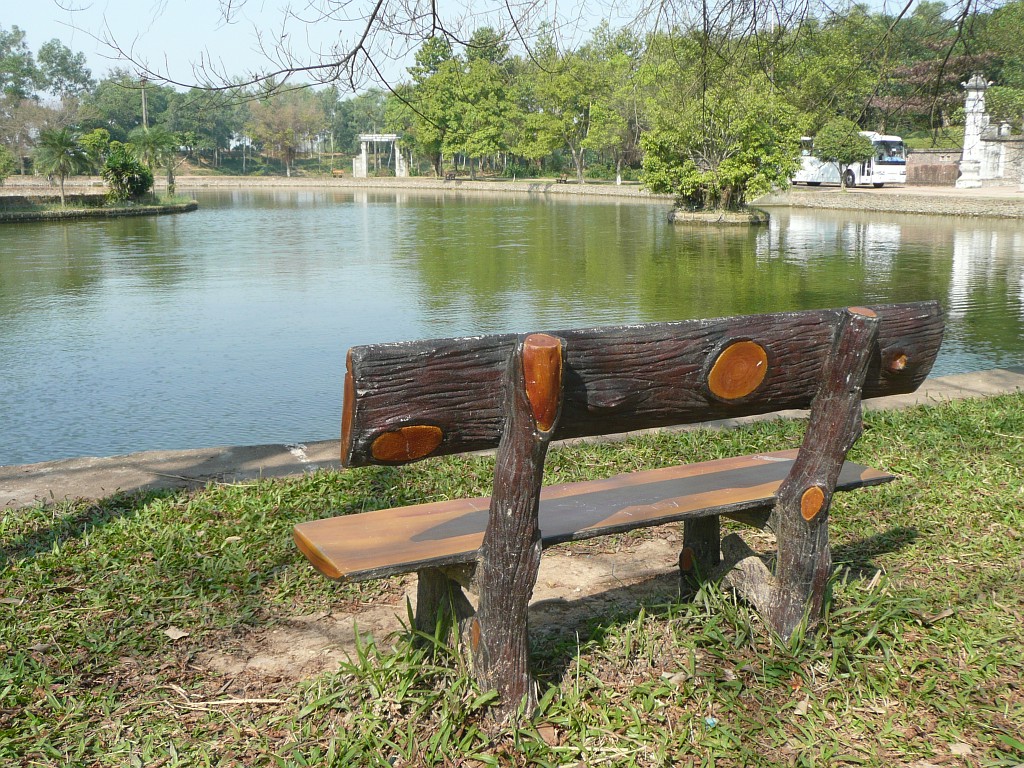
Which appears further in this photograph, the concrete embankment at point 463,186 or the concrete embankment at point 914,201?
the concrete embankment at point 463,186

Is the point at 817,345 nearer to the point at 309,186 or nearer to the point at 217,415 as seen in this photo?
the point at 217,415

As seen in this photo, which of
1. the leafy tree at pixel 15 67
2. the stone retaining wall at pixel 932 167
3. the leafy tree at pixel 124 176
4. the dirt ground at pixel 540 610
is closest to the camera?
the dirt ground at pixel 540 610

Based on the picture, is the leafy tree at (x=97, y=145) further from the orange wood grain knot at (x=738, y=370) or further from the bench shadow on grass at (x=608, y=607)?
the orange wood grain knot at (x=738, y=370)

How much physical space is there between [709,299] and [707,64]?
7.22m

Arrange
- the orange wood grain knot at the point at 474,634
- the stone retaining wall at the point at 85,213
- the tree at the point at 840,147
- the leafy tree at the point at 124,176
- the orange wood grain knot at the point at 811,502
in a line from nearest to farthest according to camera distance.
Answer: the orange wood grain knot at the point at 474,634 → the orange wood grain knot at the point at 811,502 → the stone retaining wall at the point at 85,213 → the leafy tree at the point at 124,176 → the tree at the point at 840,147

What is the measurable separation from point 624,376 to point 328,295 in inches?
441

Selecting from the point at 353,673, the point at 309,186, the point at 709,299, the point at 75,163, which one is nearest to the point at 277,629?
the point at 353,673

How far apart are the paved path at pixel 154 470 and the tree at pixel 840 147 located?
96.8ft

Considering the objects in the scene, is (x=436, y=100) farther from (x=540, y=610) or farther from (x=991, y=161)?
(x=540, y=610)

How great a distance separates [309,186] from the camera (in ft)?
188

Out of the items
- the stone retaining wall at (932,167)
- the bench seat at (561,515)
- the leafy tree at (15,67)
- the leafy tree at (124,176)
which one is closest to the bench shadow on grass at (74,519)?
the bench seat at (561,515)

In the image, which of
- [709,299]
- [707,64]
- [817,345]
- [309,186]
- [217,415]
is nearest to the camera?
[817,345]

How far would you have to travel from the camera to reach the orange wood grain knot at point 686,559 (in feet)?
9.45

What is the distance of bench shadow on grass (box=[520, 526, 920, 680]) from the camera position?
2617mm
